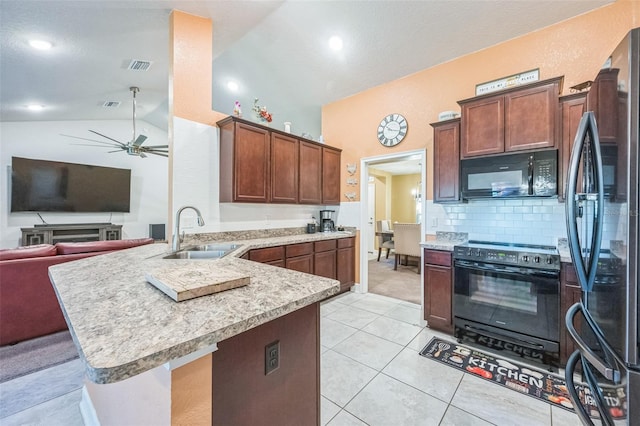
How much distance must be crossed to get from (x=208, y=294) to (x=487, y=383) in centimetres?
219

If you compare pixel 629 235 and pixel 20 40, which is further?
pixel 20 40

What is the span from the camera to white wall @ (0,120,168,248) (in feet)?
15.4

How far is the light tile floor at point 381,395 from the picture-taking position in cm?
158

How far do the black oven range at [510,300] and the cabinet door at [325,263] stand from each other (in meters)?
1.71

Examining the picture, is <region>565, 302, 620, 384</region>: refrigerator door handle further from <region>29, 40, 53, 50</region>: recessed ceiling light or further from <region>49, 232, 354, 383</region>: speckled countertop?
<region>29, 40, 53, 50</region>: recessed ceiling light

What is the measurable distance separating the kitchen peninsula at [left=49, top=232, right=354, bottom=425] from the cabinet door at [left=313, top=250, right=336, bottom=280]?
87.8 inches

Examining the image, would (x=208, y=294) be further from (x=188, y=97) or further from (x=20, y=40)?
(x=20, y=40)

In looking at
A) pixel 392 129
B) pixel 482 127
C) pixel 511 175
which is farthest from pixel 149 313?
pixel 392 129

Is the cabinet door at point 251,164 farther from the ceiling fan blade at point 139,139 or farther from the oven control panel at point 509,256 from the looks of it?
the ceiling fan blade at point 139,139

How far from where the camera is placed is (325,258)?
3.66 m

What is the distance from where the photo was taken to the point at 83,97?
412cm

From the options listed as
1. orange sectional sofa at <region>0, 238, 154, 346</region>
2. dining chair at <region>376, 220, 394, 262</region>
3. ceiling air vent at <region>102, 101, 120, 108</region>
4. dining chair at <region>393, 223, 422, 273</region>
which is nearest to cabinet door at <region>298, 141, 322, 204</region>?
dining chair at <region>393, 223, 422, 273</region>

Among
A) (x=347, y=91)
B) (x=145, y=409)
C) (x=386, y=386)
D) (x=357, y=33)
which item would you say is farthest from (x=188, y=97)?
(x=386, y=386)

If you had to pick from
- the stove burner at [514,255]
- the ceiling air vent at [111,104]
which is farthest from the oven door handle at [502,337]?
the ceiling air vent at [111,104]
